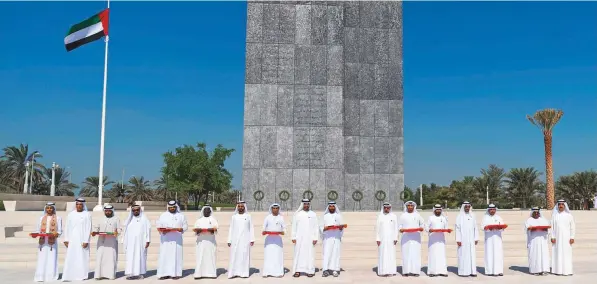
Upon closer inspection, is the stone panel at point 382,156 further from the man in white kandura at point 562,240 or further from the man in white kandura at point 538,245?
the man in white kandura at point 538,245

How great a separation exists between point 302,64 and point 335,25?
259cm

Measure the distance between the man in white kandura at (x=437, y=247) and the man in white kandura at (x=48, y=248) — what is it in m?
8.02

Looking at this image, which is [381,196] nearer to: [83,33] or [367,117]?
[367,117]

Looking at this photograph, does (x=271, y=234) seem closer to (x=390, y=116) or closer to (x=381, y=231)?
(x=381, y=231)

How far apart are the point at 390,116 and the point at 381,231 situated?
14.7 metres

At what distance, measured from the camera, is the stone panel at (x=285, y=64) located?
80.7ft

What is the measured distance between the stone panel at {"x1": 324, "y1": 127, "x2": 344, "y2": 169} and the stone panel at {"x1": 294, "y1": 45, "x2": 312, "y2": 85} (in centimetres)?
268

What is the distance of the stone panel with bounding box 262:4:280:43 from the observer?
24.8m

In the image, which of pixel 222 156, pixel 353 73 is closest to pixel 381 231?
pixel 353 73

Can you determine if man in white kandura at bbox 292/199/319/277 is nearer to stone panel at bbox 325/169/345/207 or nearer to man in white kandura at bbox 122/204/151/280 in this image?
man in white kandura at bbox 122/204/151/280

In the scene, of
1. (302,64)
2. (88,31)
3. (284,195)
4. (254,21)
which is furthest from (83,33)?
(284,195)

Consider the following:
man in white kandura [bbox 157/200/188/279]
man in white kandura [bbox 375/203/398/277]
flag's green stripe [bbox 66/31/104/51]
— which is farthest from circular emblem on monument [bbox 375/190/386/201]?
man in white kandura [bbox 157/200/188/279]

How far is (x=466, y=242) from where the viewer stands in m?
11.4

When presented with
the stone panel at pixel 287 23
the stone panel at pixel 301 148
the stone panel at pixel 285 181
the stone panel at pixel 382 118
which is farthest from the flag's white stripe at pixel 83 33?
the stone panel at pixel 382 118
